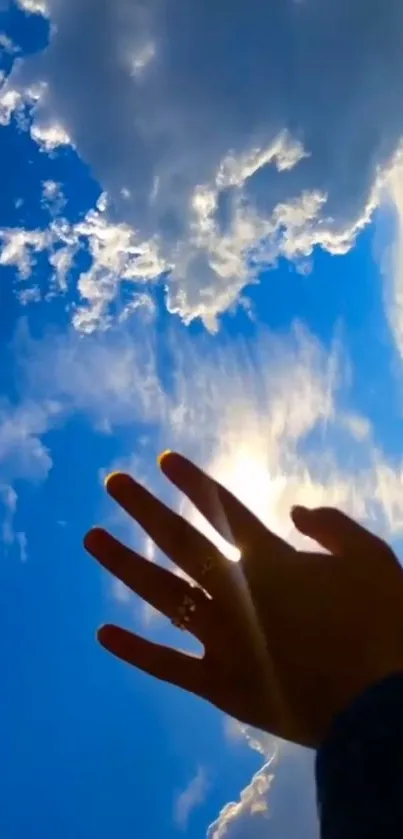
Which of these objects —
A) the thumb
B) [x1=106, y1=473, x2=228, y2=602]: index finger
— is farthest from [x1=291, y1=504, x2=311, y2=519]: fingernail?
[x1=106, y1=473, x2=228, y2=602]: index finger

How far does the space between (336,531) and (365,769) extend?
2.21ft

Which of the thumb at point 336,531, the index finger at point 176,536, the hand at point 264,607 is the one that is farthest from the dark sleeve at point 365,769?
the index finger at point 176,536

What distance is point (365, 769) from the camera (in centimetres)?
189

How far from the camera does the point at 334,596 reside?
237 centimetres

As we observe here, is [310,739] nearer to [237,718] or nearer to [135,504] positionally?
[237,718]

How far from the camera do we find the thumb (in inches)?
91.9

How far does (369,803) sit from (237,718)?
79 centimetres

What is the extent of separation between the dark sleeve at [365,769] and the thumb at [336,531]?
41 centimetres

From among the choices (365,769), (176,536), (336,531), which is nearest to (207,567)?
(176,536)

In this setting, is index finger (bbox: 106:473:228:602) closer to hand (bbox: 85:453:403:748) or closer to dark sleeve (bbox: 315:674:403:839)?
hand (bbox: 85:453:403:748)

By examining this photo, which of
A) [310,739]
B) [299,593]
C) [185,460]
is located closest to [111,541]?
[185,460]

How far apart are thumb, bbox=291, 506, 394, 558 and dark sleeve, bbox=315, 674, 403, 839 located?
41 cm

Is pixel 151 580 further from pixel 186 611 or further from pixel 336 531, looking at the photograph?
pixel 336 531

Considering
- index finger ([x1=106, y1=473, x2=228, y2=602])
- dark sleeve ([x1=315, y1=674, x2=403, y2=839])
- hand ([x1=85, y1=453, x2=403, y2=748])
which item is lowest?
dark sleeve ([x1=315, y1=674, x2=403, y2=839])
